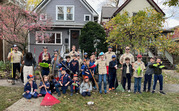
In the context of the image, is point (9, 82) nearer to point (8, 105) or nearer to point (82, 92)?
point (8, 105)

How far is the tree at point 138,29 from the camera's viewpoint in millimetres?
8492

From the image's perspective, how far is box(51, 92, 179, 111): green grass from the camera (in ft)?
15.3

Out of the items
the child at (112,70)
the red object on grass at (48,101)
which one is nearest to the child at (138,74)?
the child at (112,70)

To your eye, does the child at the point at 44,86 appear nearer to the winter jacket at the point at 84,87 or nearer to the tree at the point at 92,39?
the winter jacket at the point at 84,87

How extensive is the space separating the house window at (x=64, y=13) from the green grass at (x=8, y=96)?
10824mm

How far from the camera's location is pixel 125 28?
891cm

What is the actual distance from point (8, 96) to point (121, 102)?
454cm

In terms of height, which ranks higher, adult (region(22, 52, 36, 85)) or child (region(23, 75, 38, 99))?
adult (region(22, 52, 36, 85))

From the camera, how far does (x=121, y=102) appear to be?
17.1 feet

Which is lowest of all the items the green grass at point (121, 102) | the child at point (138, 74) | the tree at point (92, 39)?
the green grass at point (121, 102)

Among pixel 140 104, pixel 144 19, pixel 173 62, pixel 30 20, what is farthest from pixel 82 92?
pixel 173 62

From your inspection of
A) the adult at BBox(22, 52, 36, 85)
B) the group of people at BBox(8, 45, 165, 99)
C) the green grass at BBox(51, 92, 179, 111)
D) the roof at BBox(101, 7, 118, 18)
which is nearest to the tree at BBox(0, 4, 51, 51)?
the group of people at BBox(8, 45, 165, 99)

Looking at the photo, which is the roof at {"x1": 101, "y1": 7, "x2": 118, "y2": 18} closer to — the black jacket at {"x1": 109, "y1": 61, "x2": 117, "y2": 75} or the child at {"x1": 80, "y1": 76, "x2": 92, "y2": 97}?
the black jacket at {"x1": 109, "y1": 61, "x2": 117, "y2": 75}

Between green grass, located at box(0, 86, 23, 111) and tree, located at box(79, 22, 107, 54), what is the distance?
6.54 meters
